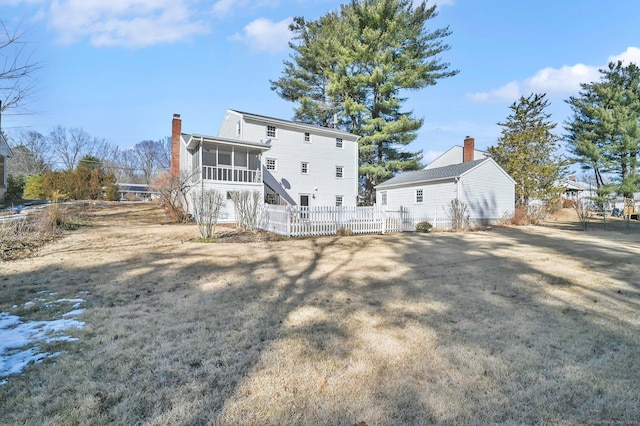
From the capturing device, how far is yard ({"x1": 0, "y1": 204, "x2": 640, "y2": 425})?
2293mm

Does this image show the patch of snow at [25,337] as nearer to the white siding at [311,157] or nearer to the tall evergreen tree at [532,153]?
the white siding at [311,157]

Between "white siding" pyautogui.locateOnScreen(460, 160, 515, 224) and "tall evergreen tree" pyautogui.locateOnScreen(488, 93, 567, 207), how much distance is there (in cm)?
238

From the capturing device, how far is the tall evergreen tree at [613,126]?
83.7 feet

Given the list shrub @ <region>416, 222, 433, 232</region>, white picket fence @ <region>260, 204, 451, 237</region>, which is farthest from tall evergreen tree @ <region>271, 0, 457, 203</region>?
white picket fence @ <region>260, 204, 451, 237</region>

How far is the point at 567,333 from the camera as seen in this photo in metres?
3.66

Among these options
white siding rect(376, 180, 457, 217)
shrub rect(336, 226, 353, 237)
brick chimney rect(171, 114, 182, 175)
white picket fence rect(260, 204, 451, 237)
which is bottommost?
shrub rect(336, 226, 353, 237)

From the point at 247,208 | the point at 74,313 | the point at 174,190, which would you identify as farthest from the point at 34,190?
the point at 74,313

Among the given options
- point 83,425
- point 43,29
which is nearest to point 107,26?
point 43,29

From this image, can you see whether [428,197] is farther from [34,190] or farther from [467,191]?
[34,190]

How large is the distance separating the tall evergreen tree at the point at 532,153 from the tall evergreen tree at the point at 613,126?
6.27 metres

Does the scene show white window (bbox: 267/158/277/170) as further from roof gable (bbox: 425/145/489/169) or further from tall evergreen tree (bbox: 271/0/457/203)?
roof gable (bbox: 425/145/489/169)

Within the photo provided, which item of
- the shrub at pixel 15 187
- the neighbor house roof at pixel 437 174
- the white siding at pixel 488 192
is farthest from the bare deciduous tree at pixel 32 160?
the white siding at pixel 488 192

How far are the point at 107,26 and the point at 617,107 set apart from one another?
3516cm

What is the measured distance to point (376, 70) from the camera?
83.5 ft
